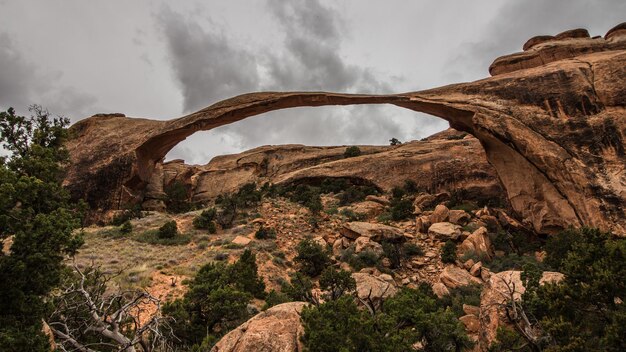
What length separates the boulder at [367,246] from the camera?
1582 centimetres

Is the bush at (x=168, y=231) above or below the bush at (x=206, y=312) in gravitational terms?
above

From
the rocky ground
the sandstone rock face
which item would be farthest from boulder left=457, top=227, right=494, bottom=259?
the sandstone rock face

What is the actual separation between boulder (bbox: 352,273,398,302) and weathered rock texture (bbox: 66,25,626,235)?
25.1ft

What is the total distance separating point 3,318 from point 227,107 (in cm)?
1548

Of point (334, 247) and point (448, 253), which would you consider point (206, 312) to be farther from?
point (448, 253)

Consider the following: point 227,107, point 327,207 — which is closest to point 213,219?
point 227,107

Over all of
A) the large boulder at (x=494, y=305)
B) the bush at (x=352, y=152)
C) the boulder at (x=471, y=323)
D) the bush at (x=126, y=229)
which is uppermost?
the bush at (x=352, y=152)

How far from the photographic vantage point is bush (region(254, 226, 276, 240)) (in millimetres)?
18173

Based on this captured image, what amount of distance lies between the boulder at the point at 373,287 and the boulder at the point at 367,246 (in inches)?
129

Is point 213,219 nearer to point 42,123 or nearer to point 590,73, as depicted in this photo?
point 42,123

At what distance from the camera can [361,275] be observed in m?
12.4

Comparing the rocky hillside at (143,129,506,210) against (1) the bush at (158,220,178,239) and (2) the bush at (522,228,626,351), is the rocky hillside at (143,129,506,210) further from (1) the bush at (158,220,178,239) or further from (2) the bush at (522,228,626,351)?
(2) the bush at (522,228,626,351)

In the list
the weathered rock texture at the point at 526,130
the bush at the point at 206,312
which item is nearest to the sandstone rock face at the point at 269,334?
the bush at the point at 206,312

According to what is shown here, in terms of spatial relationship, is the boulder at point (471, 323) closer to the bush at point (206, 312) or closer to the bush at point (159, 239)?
the bush at point (206, 312)
